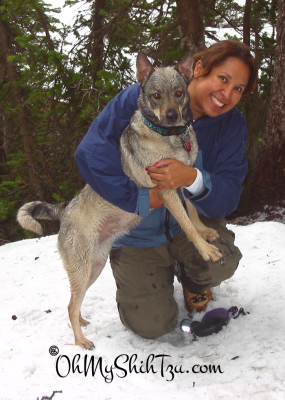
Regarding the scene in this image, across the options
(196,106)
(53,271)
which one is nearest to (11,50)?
(53,271)

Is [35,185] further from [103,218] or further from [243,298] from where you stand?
[243,298]

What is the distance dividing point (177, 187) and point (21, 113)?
5899 millimetres

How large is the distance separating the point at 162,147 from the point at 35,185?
196 inches

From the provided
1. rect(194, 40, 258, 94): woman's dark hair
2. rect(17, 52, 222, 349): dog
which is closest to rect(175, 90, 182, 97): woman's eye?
rect(17, 52, 222, 349): dog

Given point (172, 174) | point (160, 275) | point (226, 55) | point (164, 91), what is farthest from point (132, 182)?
point (226, 55)

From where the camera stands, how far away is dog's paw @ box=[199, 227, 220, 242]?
282 centimetres

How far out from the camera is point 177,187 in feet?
8.05

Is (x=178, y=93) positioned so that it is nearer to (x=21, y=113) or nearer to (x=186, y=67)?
(x=186, y=67)

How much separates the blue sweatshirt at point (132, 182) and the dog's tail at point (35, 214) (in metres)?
0.51

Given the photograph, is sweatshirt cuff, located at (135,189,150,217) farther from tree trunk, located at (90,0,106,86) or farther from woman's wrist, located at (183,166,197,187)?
tree trunk, located at (90,0,106,86)

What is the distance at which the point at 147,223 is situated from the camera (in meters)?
2.89

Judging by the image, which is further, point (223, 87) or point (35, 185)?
point (35, 185)

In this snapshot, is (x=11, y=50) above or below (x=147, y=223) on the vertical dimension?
above

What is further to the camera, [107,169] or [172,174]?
[107,169]
